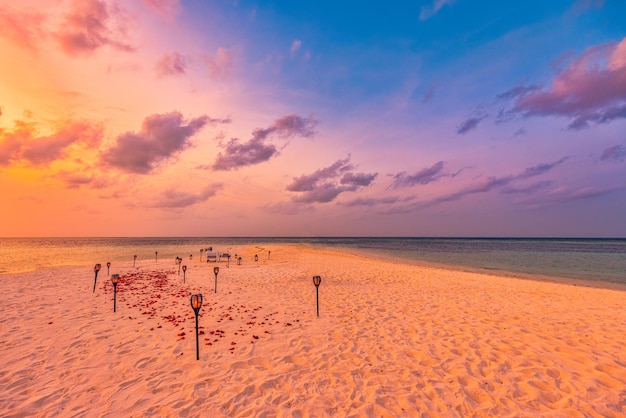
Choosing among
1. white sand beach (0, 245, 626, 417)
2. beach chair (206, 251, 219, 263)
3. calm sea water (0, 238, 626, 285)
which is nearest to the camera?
white sand beach (0, 245, 626, 417)

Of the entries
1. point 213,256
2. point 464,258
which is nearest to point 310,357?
point 213,256

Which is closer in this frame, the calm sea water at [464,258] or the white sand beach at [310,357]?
the white sand beach at [310,357]

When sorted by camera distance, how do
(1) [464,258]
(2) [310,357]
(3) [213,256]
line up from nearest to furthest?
(2) [310,357] → (3) [213,256] → (1) [464,258]

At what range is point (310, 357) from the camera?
731 cm

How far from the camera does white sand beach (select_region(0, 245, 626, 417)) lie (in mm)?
5324

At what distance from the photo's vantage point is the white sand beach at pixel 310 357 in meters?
5.32

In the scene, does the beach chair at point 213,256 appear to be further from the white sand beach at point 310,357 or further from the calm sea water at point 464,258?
the white sand beach at point 310,357

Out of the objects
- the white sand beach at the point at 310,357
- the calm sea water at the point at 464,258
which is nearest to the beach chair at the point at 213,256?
the calm sea water at the point at 464,258

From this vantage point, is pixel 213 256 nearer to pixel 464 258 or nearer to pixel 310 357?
pixel 310 357

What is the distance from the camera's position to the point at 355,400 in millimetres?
5445

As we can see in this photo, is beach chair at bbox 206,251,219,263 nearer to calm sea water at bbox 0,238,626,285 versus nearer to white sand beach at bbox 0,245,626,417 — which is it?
calm sea water at bbox 0,238,626,285

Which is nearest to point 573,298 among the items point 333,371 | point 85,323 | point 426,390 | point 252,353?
point 426,390

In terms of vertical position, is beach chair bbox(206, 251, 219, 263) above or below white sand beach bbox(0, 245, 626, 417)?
above

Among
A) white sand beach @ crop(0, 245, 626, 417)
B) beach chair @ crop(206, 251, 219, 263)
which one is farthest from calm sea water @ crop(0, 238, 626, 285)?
white sand beach @ crop(0, 245, 626, 417)
